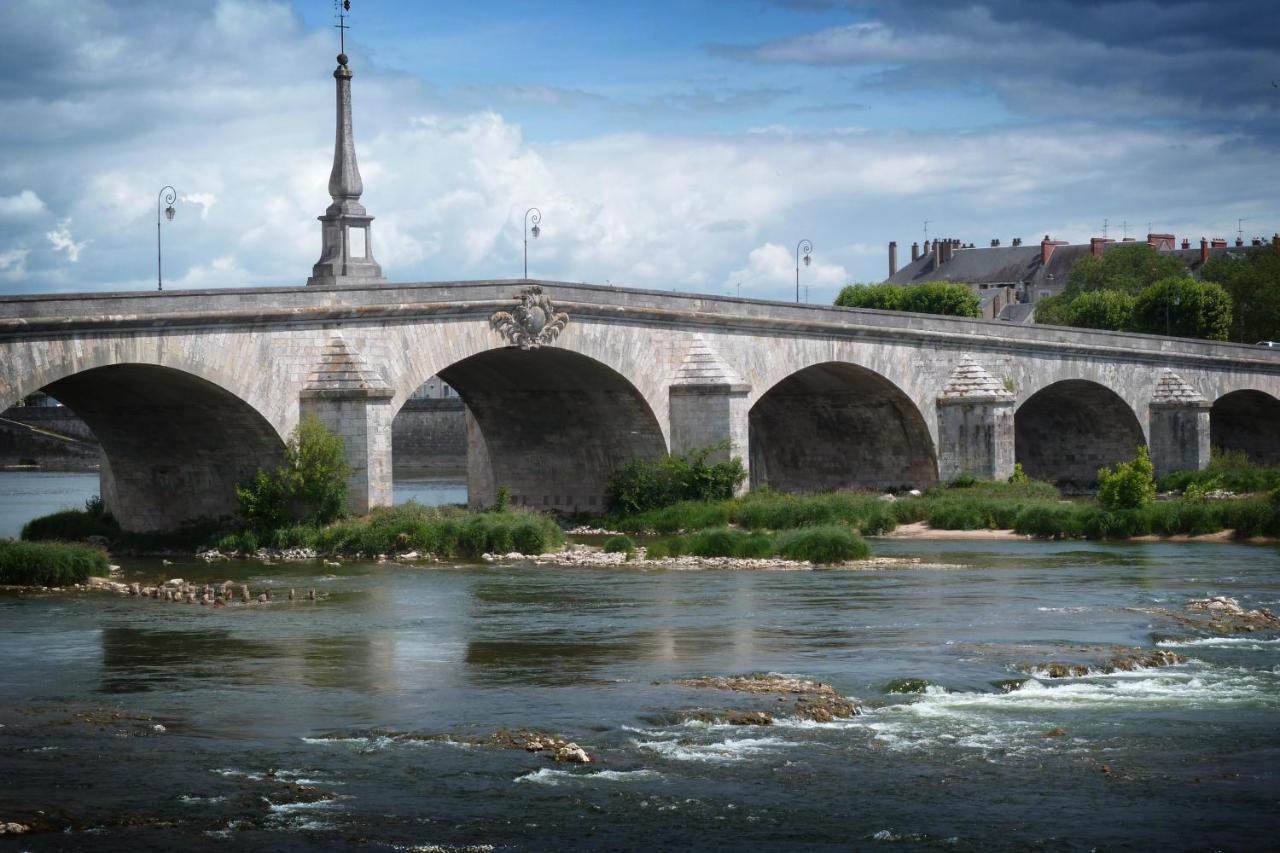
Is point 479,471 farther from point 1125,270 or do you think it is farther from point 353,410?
point 1125,270

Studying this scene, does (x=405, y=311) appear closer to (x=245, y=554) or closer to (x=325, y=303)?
(x=325, y=303)

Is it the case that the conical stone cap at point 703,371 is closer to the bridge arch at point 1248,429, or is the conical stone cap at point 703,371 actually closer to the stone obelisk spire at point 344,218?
the stone obelisk spire at point 344,218

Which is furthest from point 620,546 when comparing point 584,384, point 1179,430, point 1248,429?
point 1248,429

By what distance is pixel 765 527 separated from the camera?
39219mm

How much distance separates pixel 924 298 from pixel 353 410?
5390 centimetres

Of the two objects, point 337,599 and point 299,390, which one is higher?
point 299,390

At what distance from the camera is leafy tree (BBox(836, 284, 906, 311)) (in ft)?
283

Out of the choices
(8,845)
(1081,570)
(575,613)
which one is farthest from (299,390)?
(8,845)

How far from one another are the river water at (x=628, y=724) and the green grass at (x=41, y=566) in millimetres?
1652

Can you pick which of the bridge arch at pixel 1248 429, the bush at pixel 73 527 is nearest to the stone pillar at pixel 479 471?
the bush at pixel 73 527

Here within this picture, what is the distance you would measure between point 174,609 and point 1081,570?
15.9 m

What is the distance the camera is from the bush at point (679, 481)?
42375mm

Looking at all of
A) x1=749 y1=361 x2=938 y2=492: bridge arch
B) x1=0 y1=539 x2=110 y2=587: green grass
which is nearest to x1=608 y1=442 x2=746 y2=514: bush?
x1=749 y1=361 x2=938 y2=492: bridge arch

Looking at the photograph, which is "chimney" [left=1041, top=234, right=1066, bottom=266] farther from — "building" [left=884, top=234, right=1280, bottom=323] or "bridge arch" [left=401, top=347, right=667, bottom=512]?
"bridge arch" [left=401, top=347, right=667, bottom=512]
